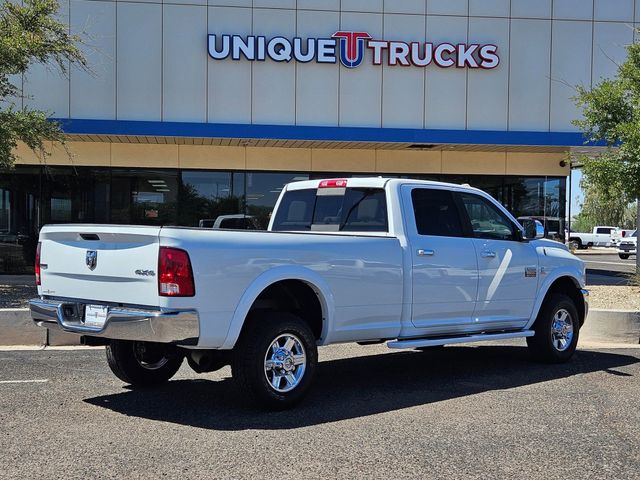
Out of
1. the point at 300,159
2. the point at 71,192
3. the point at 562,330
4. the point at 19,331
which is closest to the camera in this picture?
the point at 562,330

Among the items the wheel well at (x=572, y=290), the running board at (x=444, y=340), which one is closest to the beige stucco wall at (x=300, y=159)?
the wheel well at (x=572, y=290)

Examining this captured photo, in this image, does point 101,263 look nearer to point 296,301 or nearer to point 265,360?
point 265,360

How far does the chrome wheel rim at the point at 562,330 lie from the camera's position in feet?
28.1

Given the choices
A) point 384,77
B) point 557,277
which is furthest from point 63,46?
point 557,277

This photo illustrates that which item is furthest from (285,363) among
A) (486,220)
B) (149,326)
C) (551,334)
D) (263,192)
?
(263,192)

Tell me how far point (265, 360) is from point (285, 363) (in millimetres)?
227

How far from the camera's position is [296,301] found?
661cm

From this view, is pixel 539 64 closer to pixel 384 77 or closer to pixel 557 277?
pixel 384 77

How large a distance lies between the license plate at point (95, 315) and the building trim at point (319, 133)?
1138cm

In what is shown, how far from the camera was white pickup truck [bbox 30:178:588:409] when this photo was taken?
5664 mm

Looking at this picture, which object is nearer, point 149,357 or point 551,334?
point 149,357

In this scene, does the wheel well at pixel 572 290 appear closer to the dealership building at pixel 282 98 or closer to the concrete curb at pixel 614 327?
the concrete curb at pixel 614 327

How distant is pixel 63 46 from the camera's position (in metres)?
14.7

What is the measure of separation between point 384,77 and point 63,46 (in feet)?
24.8
